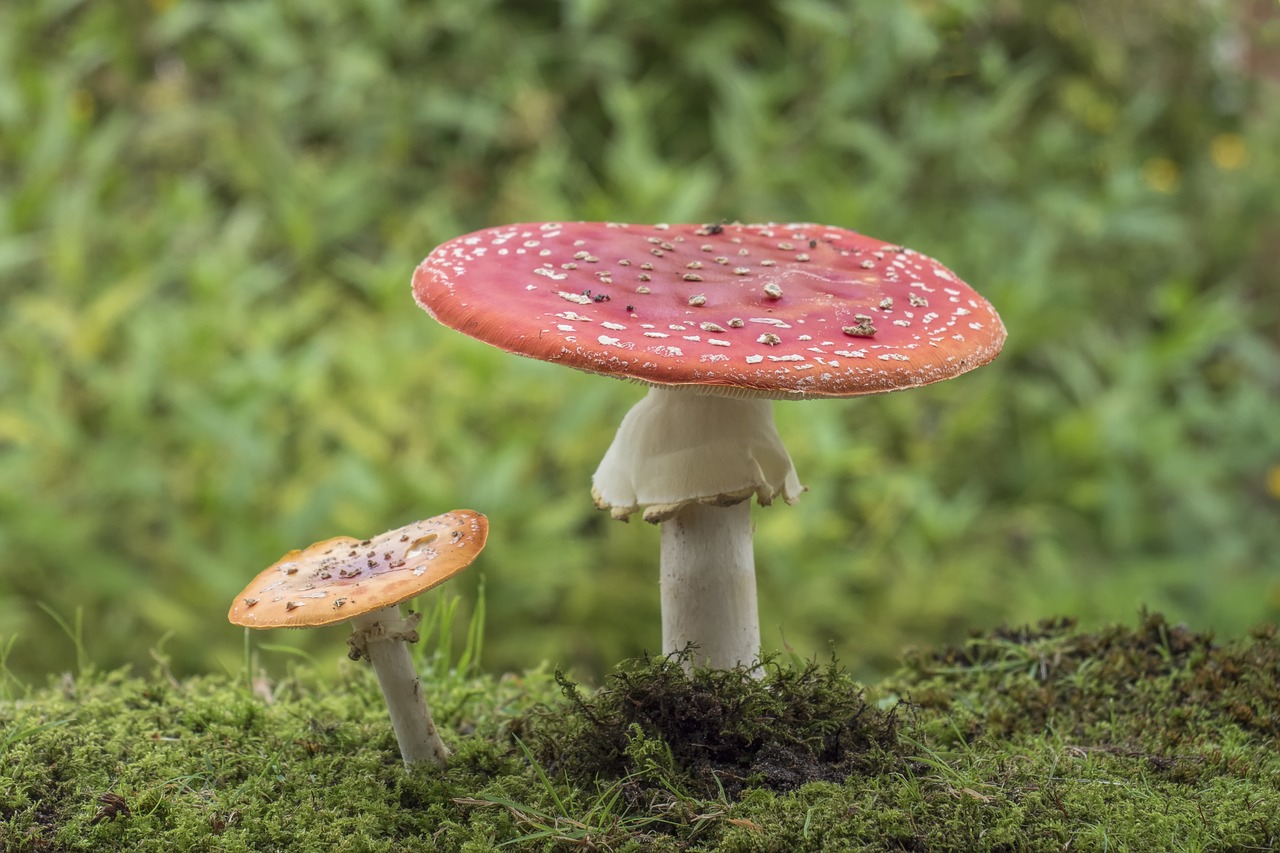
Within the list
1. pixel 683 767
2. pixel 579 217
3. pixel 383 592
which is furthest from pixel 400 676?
pixel 579 217

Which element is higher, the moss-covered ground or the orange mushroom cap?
the orange mushroom cap

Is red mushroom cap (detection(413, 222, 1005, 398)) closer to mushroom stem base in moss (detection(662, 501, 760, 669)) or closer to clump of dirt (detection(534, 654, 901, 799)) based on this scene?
mushroom stem base in moss (detection(662, 501, 760, 669))

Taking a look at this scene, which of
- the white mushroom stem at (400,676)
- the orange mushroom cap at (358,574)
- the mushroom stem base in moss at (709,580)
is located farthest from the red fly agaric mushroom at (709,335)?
the white mushroom stem at (400,676)

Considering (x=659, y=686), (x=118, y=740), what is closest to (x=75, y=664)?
(x=118, y=740)

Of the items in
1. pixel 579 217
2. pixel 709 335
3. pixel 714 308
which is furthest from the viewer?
pixel 579 217

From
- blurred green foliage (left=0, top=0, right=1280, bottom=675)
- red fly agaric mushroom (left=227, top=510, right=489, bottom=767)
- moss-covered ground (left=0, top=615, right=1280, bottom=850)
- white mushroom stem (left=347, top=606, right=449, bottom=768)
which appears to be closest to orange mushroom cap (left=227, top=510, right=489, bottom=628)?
red fly agaric mushroom (left=227, top=510, right=489, bottom=767)

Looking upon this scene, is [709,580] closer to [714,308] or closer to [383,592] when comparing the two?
[714,308]

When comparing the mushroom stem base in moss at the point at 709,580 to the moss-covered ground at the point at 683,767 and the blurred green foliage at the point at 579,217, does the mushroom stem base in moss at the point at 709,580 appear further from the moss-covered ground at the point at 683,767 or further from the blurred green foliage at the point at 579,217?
the blurred green foliage at the point at 579,217
